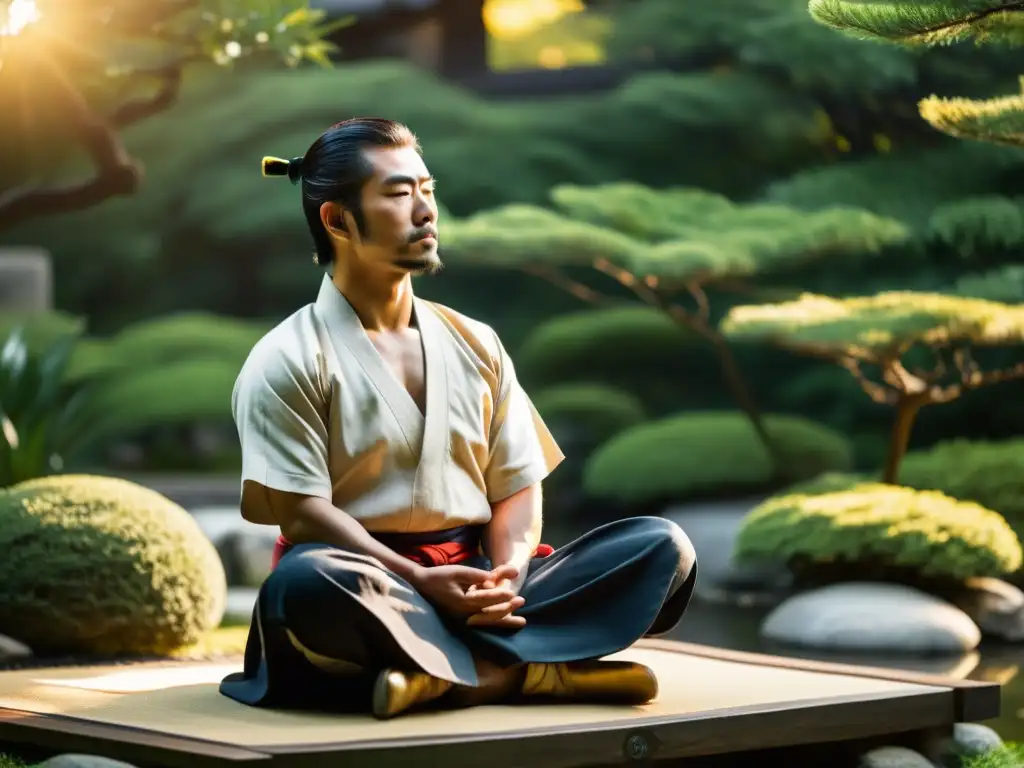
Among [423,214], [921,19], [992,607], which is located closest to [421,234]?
[423,214]

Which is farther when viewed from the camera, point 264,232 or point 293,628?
point 264,232

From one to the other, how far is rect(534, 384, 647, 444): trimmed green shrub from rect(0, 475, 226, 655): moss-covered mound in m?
6.71

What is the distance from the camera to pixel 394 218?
382cm

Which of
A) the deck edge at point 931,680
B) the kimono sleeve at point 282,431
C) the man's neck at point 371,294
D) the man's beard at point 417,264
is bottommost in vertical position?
the deck edge at point 931,680

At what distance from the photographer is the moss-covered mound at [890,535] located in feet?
23.3

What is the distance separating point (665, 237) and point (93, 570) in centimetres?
496

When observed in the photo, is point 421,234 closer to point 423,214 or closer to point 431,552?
point 423,214

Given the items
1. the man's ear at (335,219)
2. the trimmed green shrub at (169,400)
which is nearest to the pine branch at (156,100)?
the man's ear at (335,219)

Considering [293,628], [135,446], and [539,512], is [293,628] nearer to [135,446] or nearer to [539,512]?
[539,512]

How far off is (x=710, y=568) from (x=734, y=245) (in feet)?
5.33

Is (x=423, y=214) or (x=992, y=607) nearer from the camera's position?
(x=423, y=214)

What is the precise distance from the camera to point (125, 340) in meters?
12.5

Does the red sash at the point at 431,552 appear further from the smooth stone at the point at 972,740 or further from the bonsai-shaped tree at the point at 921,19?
the bonsai-shaped tree at the point at 921,19

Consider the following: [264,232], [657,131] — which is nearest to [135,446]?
[264,232]
